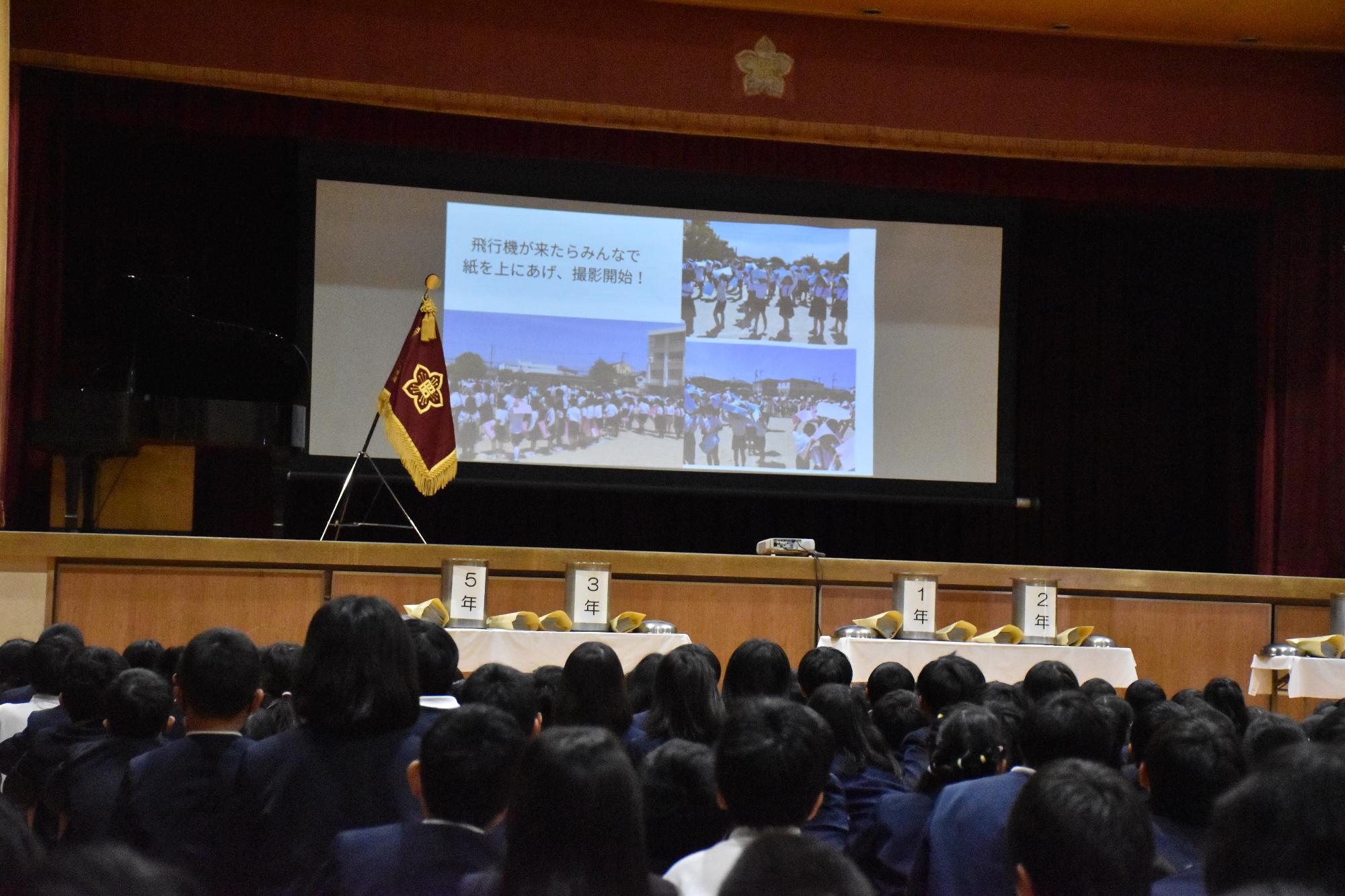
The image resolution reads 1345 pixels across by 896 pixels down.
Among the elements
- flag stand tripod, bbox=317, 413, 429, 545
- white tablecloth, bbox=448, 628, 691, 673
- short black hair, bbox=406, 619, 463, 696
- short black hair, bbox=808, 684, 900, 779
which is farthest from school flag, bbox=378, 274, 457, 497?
short black hair, bbox=808, 684, 900, 779

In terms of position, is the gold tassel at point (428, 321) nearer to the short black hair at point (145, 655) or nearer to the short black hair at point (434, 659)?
the short black hair at point (145, 655)

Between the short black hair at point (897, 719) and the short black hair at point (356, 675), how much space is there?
55.1 inches

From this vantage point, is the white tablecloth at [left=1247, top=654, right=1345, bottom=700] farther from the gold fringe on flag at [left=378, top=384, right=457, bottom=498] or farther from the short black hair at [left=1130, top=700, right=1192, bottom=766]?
the gold fringe on flag at [left=378, top=384, right=457, bottom=498]

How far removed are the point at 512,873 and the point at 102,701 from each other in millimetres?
1871

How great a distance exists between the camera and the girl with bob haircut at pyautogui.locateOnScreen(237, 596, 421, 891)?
207cm

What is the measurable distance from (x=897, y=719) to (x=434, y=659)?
1095 millimetres

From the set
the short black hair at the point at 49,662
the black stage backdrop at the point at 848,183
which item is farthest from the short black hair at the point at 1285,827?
the black stage backdrop at the point at 848,183

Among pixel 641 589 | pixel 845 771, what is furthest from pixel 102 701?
pixel 641 589

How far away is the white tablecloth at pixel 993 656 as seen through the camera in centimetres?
561

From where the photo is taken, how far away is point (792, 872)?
1.11 metres

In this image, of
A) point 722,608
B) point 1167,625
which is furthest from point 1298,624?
point 722,608

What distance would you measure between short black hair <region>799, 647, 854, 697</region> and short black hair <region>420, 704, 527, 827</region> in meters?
1.85

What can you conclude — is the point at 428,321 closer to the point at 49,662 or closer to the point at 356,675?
the point at 49,662

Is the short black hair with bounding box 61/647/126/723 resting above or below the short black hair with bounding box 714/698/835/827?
below
